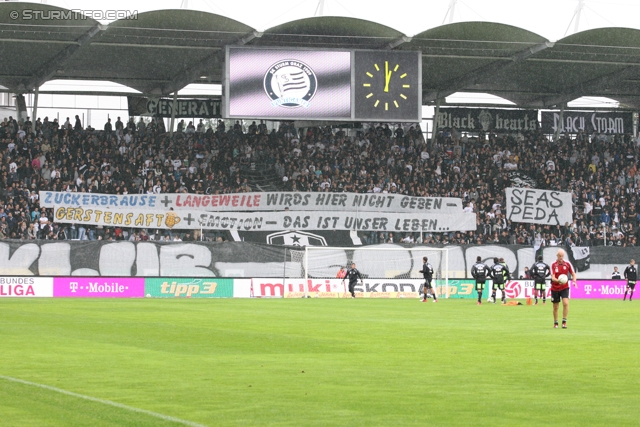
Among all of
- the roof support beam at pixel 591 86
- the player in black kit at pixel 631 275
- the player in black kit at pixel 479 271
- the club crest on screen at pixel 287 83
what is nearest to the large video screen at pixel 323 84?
the club crest on screen at pixel 287 83

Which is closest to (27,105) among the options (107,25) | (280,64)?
(107,25)

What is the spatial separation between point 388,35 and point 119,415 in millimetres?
39027

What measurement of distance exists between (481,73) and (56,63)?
70.7 ft

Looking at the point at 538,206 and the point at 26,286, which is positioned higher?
the point at 538,206

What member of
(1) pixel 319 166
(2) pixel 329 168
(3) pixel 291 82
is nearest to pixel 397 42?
(3) pixel 291 82

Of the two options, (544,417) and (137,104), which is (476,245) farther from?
(544,417)

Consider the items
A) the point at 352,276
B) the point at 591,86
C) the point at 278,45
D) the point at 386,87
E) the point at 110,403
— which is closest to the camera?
the point at 110,403

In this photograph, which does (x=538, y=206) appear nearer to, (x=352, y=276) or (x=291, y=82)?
(x=352, y=276)

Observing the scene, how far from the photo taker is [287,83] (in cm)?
4528

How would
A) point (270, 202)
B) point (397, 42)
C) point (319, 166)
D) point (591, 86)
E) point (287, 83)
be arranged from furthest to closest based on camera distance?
point (591, 86) < point (319, 166) < point (270, 202) < point (397, 42) < point (287, 83)

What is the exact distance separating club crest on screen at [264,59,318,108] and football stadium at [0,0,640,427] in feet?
0.28

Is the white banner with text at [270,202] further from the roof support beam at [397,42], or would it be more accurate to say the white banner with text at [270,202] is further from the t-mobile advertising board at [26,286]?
the roof support beam at [397,42]

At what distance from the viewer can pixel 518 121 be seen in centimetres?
6288

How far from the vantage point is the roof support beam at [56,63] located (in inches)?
1793
